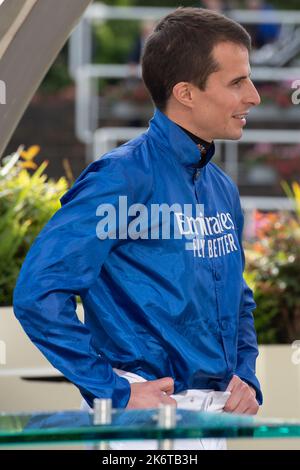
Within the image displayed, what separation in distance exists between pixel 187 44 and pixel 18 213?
3.09 metres

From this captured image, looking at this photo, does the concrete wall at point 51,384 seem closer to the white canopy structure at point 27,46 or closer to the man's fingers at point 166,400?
the white canopy structure at point 27,46

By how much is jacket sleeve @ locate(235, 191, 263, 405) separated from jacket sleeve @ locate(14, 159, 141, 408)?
0.51 m

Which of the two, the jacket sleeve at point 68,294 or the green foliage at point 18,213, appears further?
the green foliage at point 18,213

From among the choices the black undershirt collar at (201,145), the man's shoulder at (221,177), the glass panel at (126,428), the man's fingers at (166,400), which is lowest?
the glass panel at (126,428)

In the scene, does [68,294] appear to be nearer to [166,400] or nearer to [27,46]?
[166,400]

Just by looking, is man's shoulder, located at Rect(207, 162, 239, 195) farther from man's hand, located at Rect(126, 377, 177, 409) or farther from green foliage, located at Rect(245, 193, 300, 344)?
green foliage, located at Rect(245, 193, 300, 344)

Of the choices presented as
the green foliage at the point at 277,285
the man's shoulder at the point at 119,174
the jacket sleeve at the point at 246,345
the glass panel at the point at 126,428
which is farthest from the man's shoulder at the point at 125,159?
the green foliage at the point at 277,285

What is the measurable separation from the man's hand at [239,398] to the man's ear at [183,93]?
2.35 ft

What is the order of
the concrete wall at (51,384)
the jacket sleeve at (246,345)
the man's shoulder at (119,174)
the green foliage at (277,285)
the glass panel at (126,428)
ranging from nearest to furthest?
the glass panel at (126,428)
the man's shoulder at (119,174)
the jacket sleeve at (246,345)
the concrete wall at (51,384)
the green foliage at (277,285)

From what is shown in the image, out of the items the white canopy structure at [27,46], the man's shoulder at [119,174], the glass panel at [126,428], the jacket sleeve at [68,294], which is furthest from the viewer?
the white canopy structure at [27,46]

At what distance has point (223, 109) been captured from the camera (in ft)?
10.2

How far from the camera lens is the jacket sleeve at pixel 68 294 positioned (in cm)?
277

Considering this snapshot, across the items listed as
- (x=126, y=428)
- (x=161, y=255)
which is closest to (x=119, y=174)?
(x=161, y=255)

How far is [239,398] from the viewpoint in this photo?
3074mm
